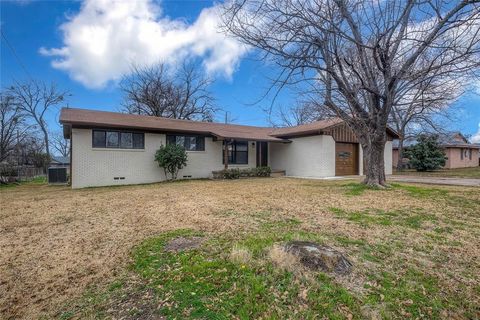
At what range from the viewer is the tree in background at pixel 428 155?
23984 millimetres

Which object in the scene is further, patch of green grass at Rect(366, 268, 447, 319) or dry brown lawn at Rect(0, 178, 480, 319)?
dry brown lawn at Rect(0, 178, 480, 319)

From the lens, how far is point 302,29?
6.76 meters

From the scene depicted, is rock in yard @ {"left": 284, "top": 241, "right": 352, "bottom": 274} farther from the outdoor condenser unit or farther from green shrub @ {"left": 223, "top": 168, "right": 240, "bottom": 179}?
the outdoor condenser unit

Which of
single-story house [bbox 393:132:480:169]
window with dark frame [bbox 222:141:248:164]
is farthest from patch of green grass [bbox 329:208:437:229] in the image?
single-story house [bbox 393:132:480:169]

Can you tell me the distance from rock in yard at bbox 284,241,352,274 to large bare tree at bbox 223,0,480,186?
4135 millimetres

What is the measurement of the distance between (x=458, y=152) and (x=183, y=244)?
3493 centimetres

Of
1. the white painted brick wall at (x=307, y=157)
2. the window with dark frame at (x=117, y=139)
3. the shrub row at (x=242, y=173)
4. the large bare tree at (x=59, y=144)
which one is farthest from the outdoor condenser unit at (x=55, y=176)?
the large bare tree at (x=59, y=144)

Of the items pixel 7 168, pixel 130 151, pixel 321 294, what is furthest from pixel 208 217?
pixel 7 168

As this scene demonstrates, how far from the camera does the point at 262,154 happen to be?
19.6 m

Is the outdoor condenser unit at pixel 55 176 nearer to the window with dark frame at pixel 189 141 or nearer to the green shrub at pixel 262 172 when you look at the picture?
the window with dark frame at pixel 189 141

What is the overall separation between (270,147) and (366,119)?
10.1 meters

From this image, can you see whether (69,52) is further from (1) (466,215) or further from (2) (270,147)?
(1) (466,215)

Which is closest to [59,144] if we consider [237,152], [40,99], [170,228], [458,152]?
[40,99]

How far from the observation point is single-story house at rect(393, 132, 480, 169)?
2743cm
